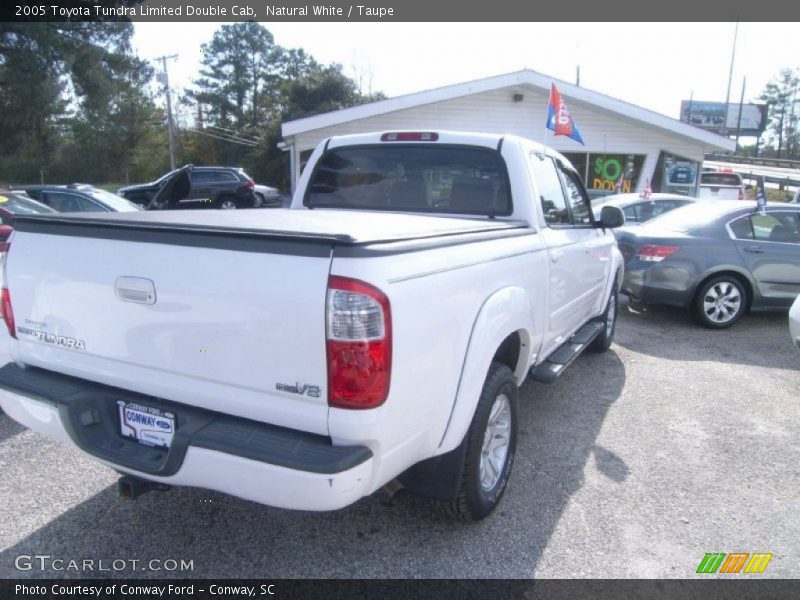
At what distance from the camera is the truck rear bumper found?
1988mm

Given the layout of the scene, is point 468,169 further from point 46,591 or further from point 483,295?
point 46,591

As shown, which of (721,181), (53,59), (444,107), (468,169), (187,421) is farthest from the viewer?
(53,59)

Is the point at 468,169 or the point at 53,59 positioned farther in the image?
the point at 53,59

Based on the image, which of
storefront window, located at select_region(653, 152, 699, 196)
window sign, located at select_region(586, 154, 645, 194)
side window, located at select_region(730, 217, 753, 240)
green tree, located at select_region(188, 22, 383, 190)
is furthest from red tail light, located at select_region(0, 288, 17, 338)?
green tree, located at select_region(188, 22, 383, 190)

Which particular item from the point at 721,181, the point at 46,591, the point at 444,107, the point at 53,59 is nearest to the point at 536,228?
the point at 46,591

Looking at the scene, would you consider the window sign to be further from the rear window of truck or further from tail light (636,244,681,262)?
the rear window of truck

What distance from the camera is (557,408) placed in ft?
15.1

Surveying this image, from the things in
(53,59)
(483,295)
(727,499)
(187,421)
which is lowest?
(727,499)

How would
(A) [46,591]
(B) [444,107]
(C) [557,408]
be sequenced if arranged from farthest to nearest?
1. (B) [444,107]
2. (C) [557,408]
3. (A) [46,591]

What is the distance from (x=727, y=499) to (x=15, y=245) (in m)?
3.96

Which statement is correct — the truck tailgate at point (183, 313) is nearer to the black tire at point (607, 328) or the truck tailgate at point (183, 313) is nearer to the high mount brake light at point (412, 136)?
the high mount brake light at point (412, 136)

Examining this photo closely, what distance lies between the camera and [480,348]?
2.58m

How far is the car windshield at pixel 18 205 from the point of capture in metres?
7.40

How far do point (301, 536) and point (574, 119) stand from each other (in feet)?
53.7
